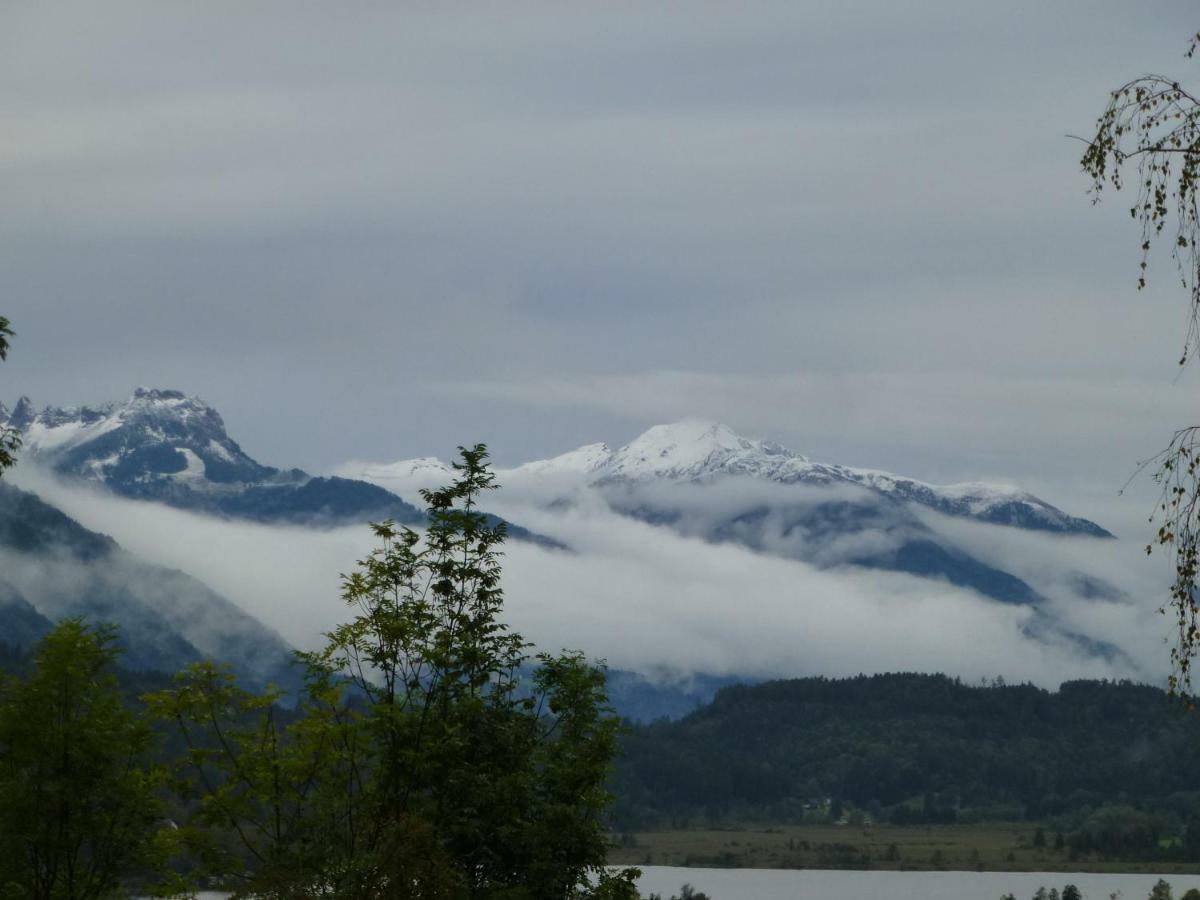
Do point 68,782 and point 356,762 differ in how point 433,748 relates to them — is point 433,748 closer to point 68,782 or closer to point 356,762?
point 356,762

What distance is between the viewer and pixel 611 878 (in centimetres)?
3834

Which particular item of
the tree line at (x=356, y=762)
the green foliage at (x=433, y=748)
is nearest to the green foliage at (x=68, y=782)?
the tree line at (x=356, y=762)

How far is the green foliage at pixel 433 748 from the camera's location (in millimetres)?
34781

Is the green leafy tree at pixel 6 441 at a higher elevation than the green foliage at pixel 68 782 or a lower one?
higher

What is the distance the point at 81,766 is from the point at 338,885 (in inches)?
324

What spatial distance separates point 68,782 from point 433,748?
26.3ft

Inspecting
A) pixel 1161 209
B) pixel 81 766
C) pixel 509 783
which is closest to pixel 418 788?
pixel 509 783

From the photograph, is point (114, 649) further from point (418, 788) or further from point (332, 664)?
point (418, 788)

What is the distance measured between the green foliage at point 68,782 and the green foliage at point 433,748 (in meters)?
1.37

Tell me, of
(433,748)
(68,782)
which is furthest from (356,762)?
(68,782)

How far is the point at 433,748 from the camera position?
34.7 m

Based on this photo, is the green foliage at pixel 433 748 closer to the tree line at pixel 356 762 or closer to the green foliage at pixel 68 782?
the tree line at pixel 356 762

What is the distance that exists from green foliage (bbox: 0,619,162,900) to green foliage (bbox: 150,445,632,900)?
1371mm

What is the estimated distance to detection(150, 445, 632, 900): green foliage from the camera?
114ft
